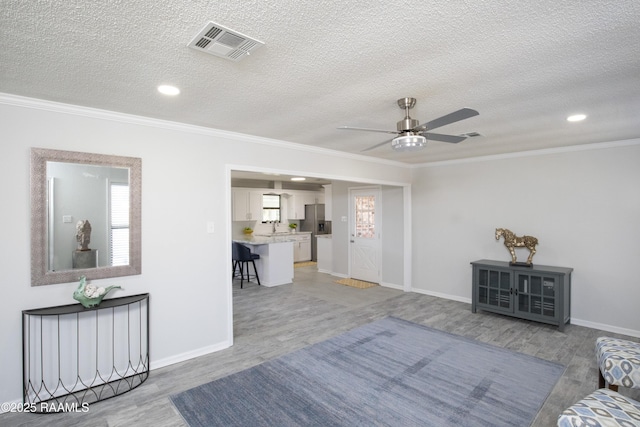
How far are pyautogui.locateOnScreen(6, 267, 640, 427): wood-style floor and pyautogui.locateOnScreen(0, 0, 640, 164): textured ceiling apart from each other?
2475 mm

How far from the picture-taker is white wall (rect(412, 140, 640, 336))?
412 cm

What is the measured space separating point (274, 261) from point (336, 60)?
535 cm

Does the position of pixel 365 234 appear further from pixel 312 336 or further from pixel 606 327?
pixel 606 327

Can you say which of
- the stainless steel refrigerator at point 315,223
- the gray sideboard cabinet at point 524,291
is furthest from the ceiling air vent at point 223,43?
the stainless steel refrigerator at point 315,223

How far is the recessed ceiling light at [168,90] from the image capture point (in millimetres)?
2400

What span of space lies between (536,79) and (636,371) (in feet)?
6.88

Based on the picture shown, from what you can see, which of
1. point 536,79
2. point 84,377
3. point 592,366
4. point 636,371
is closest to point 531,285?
point 592,366

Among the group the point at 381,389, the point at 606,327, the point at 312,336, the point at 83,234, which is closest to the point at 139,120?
the point at 83,234

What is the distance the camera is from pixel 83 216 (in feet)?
9.46

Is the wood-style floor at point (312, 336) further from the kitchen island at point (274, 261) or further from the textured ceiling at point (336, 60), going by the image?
the textured ceiling at point (336, 60)

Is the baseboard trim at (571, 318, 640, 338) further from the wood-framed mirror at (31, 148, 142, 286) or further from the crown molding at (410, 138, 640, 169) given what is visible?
the wood-framed mirror at (31, 148, 142, 286)

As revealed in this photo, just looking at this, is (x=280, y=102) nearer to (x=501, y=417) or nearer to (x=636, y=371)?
(x=501, y=417)

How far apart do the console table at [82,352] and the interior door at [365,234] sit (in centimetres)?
475

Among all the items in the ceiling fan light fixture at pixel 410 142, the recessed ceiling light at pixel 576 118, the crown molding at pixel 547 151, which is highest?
the recessed ceiling light at pixel 576 118
